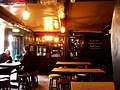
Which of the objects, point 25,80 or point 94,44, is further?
point 94,44

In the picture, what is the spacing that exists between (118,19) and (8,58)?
24.4 ft

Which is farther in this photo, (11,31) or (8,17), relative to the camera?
(11,31)

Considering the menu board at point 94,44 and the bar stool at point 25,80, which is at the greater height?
the menu board at point 94,44

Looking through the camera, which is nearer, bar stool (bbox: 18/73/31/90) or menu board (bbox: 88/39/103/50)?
bar stool (bbox: 18/73/31/90)

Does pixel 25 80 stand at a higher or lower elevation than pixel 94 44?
lower

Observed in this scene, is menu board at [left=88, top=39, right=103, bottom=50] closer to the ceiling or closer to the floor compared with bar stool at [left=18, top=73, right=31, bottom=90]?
closer to the ceiling

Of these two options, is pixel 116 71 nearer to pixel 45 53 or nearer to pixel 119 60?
pixel 119 60

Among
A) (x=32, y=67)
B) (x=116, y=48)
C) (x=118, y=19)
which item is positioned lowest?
(x=32, y=67)

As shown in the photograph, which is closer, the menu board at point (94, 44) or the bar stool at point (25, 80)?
the bar stool at point (25, 80)

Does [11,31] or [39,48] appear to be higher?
[11,31]

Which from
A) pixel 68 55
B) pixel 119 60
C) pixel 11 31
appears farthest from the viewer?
pixel 11 31

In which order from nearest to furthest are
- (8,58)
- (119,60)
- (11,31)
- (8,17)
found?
1. (119,60)
2. (8,17)
3. (8,58)
4. (11,31)

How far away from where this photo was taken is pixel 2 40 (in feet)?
38.4

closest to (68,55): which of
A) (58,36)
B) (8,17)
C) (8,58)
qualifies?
(58,36)
